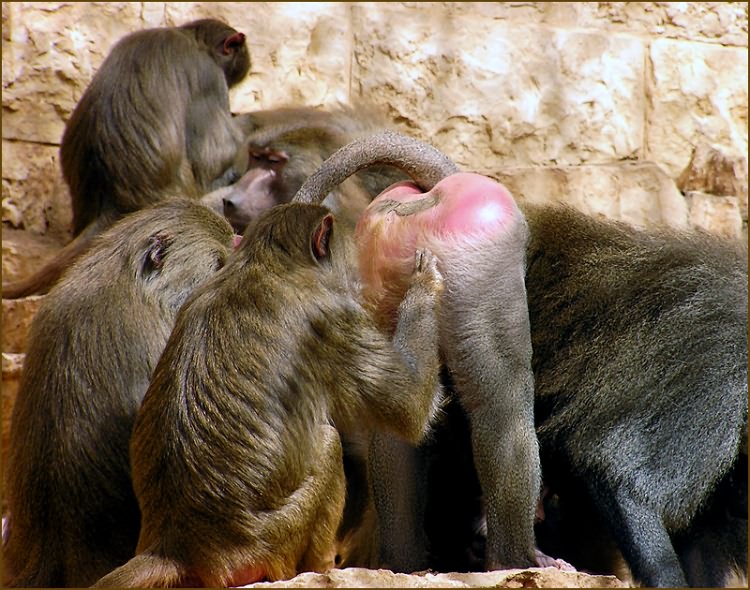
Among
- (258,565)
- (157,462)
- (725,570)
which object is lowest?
(725,570)

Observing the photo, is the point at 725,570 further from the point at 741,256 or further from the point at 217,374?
the point at 217,374

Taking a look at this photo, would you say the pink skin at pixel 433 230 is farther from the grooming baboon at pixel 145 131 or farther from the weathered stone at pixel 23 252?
the weathered stone at pixel 23 252

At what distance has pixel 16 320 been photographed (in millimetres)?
5938

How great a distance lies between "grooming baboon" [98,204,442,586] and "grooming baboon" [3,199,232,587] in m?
0.36

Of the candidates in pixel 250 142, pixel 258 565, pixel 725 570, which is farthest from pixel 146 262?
pixel 725 570

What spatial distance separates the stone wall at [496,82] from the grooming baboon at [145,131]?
394mm

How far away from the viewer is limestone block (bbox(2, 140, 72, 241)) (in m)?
6.42

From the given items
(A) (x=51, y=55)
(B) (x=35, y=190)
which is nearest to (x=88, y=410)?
(B) (x=35, y=190)

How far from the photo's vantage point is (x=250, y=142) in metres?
6.04

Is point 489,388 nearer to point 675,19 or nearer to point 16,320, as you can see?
point 16,320

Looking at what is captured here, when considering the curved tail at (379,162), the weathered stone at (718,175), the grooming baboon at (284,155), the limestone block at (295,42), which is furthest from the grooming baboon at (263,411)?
the weathered stone at (718,175)

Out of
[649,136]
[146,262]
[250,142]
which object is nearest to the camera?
[146,262]

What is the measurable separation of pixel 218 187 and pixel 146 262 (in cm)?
233

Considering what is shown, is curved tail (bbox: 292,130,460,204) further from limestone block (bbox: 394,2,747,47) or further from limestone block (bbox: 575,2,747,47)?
limestone block (bbox: 575,2,747,47)
